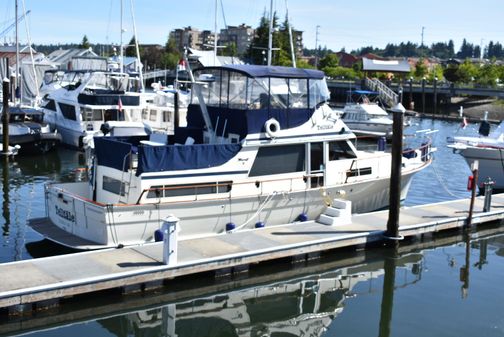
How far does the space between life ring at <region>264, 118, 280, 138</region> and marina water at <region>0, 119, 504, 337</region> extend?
3.67 meters

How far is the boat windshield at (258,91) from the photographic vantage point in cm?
1736

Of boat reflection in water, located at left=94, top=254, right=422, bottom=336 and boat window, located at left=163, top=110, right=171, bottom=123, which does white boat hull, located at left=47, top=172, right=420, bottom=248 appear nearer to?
boat reflection in water, located at left=94, top=254, right=422, bottom=336

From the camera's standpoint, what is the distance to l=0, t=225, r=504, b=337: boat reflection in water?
1209 cm

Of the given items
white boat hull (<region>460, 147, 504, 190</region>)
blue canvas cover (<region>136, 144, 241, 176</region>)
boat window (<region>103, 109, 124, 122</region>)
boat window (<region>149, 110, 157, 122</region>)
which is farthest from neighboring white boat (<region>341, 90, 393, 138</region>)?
blue canvas cover (<region>136, 144, 241, 176</region>)

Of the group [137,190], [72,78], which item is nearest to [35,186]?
[137,190]

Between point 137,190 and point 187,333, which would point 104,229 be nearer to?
point 137,190

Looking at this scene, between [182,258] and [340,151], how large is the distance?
729 cm

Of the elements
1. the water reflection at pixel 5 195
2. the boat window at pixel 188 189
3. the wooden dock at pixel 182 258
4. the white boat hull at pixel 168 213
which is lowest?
the water reflection at pixel 5 195

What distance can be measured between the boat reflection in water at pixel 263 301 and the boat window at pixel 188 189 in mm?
2456

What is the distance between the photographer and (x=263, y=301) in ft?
44.6

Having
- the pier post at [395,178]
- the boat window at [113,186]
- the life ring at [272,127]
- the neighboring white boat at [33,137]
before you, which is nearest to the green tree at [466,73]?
the neighboring white boat at [33,137]

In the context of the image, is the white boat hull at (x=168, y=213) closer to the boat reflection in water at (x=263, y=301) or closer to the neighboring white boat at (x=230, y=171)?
the neighboring white boat at (x=230, y=171)

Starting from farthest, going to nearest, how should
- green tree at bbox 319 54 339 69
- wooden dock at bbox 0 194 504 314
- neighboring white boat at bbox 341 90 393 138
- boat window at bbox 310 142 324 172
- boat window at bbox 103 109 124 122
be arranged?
green tree at bbox 319 54 339 69 < neighboring white boat at bbox 341 90 393 138 < boat window at bbox 103 109 124 122 < boat window at bbox 310 142 324 172 < wooden dock at bbox 0 194 504 314

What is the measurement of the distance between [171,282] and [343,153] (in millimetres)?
7618
